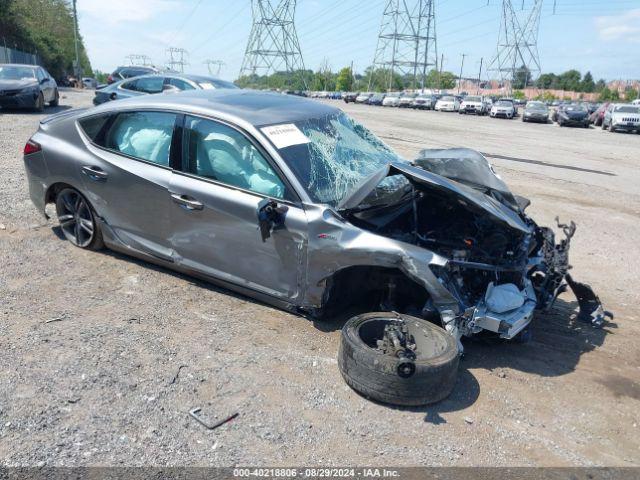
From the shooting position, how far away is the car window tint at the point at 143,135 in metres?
4.54

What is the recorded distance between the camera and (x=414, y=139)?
17922mm

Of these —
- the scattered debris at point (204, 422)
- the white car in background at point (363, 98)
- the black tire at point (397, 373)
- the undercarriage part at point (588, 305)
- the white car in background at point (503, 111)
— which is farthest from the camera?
the white car in background at point (363, 98)

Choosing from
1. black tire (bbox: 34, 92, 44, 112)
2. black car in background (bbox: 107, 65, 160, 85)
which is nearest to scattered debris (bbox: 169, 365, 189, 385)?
black tire (bbox: 34, 92, 44, 112)

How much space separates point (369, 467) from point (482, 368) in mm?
1346

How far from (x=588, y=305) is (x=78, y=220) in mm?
4657

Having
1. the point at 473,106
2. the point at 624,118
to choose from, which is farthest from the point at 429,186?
the point at 473,106

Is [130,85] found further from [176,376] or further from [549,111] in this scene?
[549,111]

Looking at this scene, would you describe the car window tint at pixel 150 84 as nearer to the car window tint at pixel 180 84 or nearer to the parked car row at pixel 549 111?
the car window tint at pixel 180 84

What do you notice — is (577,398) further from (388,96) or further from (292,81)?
(292,81)

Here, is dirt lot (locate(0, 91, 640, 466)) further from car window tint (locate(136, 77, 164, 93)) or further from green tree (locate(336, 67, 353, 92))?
green tree (locate(336, 67, 353, 92))

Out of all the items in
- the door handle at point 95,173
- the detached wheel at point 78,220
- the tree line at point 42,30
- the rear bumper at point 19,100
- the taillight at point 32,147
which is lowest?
the detached wheel at point 78,220

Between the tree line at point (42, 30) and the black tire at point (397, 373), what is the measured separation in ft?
167

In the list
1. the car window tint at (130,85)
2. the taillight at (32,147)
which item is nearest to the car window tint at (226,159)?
the taillight at (32,147)

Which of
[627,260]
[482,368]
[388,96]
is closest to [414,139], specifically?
[627,260]
